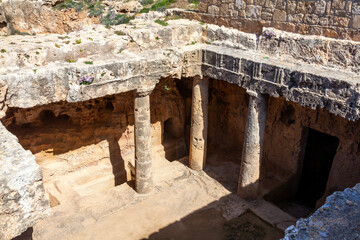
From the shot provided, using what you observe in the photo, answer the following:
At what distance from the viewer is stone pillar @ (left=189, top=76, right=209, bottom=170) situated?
11.2 m

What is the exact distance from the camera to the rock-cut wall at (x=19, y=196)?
11.3 ft

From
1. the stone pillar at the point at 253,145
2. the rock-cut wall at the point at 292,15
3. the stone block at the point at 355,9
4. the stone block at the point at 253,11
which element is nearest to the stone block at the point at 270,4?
the rock-cut wall at the point at 292,15

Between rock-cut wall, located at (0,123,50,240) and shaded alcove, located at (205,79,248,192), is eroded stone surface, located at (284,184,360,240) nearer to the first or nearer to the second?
rock-cut wall, located at (0,123,50,240)

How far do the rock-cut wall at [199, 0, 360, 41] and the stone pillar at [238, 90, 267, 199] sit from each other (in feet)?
6.84

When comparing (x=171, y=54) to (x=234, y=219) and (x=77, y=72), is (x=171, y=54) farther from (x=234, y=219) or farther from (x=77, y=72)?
(x=234, y=219)

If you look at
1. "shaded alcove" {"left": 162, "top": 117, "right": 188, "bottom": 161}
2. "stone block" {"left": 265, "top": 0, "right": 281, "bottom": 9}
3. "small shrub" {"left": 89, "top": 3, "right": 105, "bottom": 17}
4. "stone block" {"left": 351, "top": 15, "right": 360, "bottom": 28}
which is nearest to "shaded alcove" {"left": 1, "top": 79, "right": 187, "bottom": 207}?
"shaded alcove" {"left": 162, "top": 117, "right": 188, "bottom": 161}

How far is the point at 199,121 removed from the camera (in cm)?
1156

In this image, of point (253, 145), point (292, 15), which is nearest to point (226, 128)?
point (253, 145)

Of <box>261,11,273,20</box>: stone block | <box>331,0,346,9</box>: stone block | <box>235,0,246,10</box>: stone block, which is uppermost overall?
<box>331,0,346,9</box>: stone block

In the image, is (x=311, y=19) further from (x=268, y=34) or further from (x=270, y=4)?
(x=270, y=4)

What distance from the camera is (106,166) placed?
12422 millimetres

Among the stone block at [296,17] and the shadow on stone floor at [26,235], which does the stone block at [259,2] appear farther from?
the shadow on stone floor at [26,235]

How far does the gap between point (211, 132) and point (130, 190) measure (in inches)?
194

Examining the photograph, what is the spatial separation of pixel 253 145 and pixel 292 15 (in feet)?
12.4
